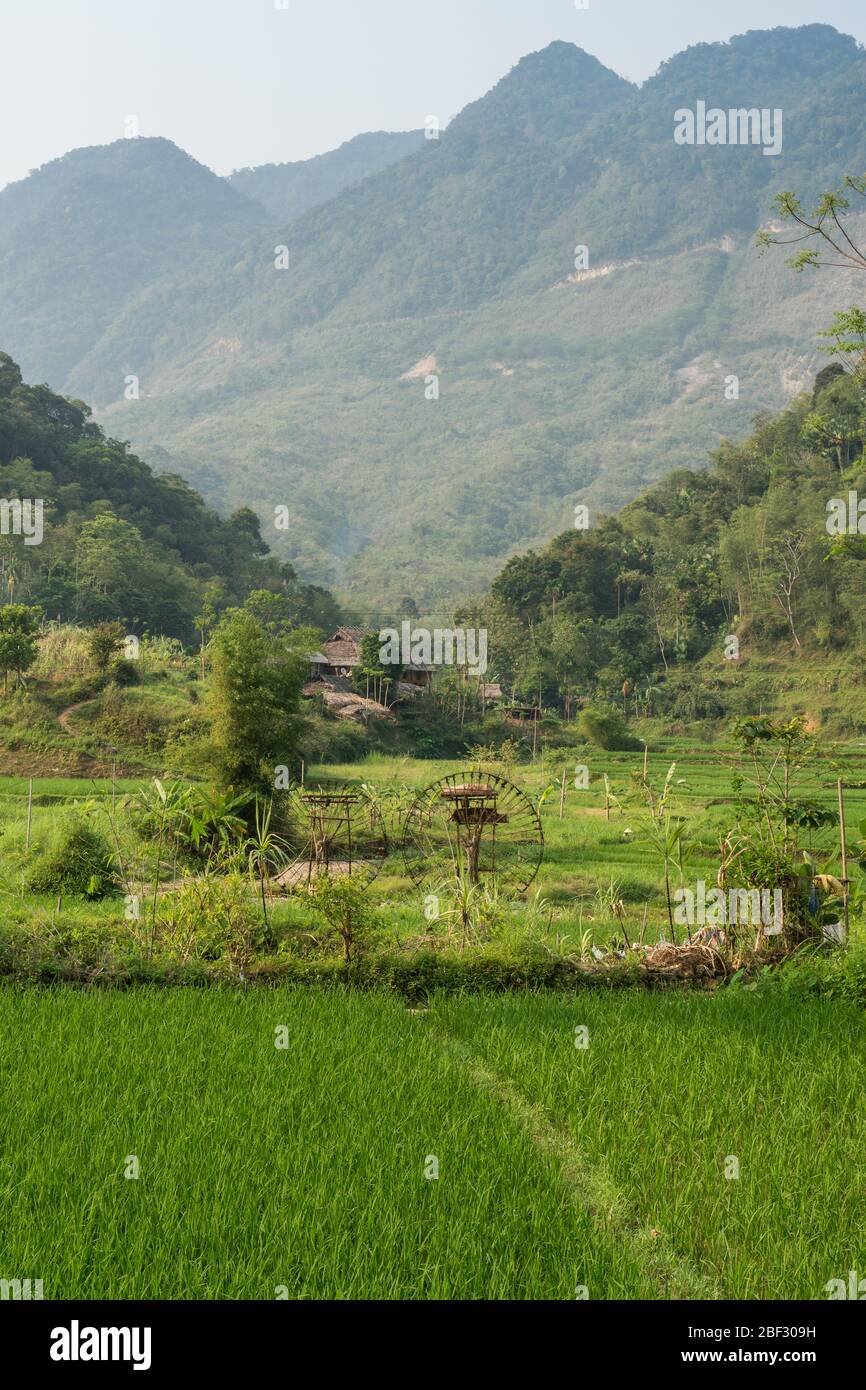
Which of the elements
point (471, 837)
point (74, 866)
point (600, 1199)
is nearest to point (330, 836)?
point (471, 837)

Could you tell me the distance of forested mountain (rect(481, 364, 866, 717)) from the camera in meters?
37.4

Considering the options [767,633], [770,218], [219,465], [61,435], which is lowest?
[767,633]

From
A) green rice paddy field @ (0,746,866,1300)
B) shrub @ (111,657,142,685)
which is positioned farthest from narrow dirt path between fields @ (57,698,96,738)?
green rice paddy field @ (0,746,866,1300)

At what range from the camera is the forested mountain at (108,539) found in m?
34.8

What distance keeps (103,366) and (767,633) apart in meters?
122

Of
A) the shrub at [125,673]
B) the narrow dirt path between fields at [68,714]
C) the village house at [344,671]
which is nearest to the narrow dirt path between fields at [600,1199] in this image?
the narrow dirt path between fields at [68,714]

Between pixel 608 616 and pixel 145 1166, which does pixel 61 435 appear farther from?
pixel 145 1166

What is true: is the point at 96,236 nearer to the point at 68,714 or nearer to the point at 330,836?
the point at 68,714

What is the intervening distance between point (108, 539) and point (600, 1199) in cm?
3472

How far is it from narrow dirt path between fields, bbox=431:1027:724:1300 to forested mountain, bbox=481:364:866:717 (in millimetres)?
31007

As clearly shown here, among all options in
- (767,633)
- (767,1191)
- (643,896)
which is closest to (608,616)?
(767,633)

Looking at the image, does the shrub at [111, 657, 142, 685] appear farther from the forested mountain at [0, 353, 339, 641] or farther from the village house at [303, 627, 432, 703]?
the forested mountain at [0, 353, 339, 641]

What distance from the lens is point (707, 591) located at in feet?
136

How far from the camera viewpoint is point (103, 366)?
143 m
